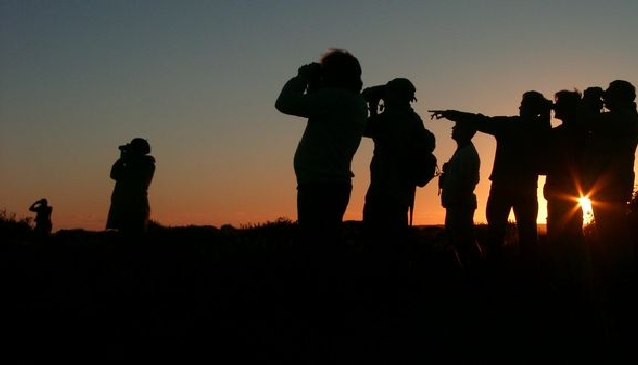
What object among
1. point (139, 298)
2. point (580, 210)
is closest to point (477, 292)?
point (580, 210)

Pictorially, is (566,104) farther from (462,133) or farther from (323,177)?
(323,177)

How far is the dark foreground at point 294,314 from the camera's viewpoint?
16.8 ft

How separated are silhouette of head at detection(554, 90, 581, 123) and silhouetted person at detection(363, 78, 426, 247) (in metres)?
2.22

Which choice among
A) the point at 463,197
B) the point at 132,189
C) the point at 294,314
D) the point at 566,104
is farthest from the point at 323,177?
the point at 132,189

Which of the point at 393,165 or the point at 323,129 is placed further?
the point at 393,165

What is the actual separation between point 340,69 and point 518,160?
11.1 feet

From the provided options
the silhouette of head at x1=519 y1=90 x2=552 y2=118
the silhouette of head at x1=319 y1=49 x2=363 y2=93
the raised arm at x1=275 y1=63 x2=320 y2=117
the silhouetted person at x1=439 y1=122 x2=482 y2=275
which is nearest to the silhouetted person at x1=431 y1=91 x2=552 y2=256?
the silhouette of head at x1=519 y1=90 x2=552 y2=118

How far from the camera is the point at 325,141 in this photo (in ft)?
19.1

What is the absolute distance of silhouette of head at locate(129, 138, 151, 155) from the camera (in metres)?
10.8

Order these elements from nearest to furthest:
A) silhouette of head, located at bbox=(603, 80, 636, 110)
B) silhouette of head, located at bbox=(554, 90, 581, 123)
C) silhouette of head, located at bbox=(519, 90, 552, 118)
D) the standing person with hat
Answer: the standing person with hat < silhouette of head, located at bbox=(603, 80, 636, 110) < silhouette of head, located at bbox=(554, 90, 581, 123) < silhouette of head, located at bbox=(519, 90, 552, 118)

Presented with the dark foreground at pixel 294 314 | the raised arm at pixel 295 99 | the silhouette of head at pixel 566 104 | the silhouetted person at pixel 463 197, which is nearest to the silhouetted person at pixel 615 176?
the silhouette of head at pixel 566 104

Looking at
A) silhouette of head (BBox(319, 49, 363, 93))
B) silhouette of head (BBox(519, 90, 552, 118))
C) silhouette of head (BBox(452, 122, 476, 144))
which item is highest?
A: silhouette of head (BBox(519, 90, 552, 118))

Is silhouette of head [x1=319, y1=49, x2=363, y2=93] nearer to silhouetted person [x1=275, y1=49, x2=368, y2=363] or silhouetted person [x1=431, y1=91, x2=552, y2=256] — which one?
silhouetted person [x1=275, y1=49, x2=368, y2=363]

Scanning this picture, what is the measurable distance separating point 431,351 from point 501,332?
3.38 feet
